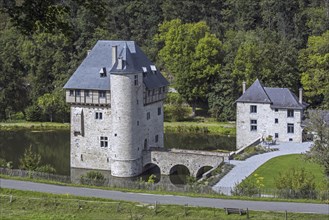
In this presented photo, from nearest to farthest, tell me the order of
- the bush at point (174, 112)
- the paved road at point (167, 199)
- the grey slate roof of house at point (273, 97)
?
the paved road at point (167, 199) → the grey slate roof of house at point (273, 97) → the bush at point (174, 112)

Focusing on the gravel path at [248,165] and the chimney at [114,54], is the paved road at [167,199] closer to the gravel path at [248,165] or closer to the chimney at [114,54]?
the gravel path at [248,165]

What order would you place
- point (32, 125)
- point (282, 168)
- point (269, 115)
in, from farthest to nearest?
point (32, 125), point (269, 115), point (282, 168)

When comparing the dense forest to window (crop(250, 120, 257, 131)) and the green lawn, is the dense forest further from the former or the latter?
the green lawn

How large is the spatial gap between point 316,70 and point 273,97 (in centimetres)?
1029

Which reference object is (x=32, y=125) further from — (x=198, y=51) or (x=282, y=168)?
(x=282, y=168)

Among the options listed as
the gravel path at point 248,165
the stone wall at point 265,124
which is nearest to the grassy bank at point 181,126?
the stone wall at point 265,124

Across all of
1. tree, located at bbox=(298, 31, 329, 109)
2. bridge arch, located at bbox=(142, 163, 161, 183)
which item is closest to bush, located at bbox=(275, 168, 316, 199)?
bridge arch, located at bbox=(142, 163, 161, 183)

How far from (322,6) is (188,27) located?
18.1 metres

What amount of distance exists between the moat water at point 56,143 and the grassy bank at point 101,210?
47.4 ft

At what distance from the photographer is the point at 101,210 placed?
71.5ft

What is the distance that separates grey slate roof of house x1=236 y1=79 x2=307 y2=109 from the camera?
41344 millimetres

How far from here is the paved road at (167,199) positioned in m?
22.0

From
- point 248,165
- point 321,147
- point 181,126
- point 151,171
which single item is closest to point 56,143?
point 151,171

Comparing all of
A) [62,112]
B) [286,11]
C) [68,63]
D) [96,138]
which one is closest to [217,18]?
[286,11]
